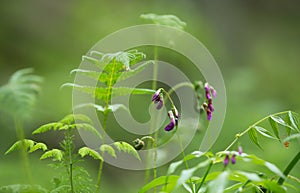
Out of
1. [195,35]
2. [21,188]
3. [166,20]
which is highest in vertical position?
[195,35]

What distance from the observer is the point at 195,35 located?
4039 millimetres

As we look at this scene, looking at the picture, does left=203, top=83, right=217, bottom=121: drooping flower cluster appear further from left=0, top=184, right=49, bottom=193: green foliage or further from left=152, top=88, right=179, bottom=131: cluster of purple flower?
left=0, top=184, right=49, bottom=193: green foliage

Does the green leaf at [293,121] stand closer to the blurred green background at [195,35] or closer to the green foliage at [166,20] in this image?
the green foliage at [166,20]

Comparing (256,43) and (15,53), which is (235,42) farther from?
(15,53)

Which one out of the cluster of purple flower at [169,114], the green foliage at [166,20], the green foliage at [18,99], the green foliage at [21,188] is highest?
the green foliage at [166,20]

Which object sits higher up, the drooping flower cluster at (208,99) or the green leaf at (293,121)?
the drooping flower cluster at (208,99)

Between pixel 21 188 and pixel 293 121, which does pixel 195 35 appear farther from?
pixel 21 188

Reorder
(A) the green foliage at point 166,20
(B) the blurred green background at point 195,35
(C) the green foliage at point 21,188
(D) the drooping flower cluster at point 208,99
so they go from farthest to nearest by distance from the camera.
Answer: (B) the blurred green background at point 195,35 → (A) the green foliage at point 166,20 → (D) the drooping flower cluster at point 208,99 → (C) the green foliage at point 21,188

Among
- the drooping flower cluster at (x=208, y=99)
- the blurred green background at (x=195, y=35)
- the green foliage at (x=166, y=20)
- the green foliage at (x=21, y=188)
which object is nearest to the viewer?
the green foliage at (x=21, y=188)

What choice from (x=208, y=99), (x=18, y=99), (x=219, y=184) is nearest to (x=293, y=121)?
(x=208, y=99)

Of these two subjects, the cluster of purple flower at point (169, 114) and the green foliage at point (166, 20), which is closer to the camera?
the cluster of purple flower at point (169, 114)

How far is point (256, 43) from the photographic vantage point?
541 cm

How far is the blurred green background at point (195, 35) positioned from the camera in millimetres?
3186

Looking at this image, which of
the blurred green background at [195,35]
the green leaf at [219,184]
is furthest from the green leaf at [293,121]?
the blurred green background at [195,35]
